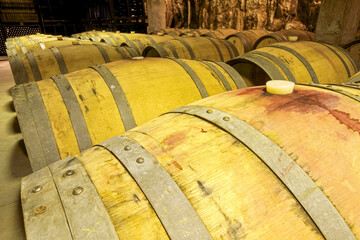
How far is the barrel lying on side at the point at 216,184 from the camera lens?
0.71m

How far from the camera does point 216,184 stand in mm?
832

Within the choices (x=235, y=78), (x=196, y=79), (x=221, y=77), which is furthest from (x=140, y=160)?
(x=235, y=78)

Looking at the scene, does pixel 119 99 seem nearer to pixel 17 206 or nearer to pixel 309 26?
pixel 17 206

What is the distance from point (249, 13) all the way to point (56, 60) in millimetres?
9552

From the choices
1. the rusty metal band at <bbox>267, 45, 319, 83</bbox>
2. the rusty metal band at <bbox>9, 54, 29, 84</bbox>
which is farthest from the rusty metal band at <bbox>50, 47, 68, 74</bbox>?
the rusty metal band at <bbox>267, 45, 319, 83</bbox>

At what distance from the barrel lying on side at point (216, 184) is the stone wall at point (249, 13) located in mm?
9756

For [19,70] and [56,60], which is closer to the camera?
[19,70]

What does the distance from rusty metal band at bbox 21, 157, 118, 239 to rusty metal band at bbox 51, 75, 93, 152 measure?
2.25ft

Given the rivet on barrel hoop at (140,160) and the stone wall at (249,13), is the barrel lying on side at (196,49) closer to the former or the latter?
the rivet on barrel hoop at (140,160)

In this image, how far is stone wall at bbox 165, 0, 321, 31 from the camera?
8.88 meters

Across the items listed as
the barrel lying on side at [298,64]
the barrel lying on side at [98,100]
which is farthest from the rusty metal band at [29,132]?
the barrel lying on side at [298,64]

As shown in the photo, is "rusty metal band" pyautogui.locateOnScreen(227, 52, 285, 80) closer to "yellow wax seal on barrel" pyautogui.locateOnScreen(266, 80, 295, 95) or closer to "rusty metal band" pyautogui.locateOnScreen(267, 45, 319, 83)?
"rusty metal band" pyautogui.locateOnScreen(267, 45, 319, 83)

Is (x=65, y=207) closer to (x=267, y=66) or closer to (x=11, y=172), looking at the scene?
(x=11, y=172)

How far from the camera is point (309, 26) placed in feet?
28.9
